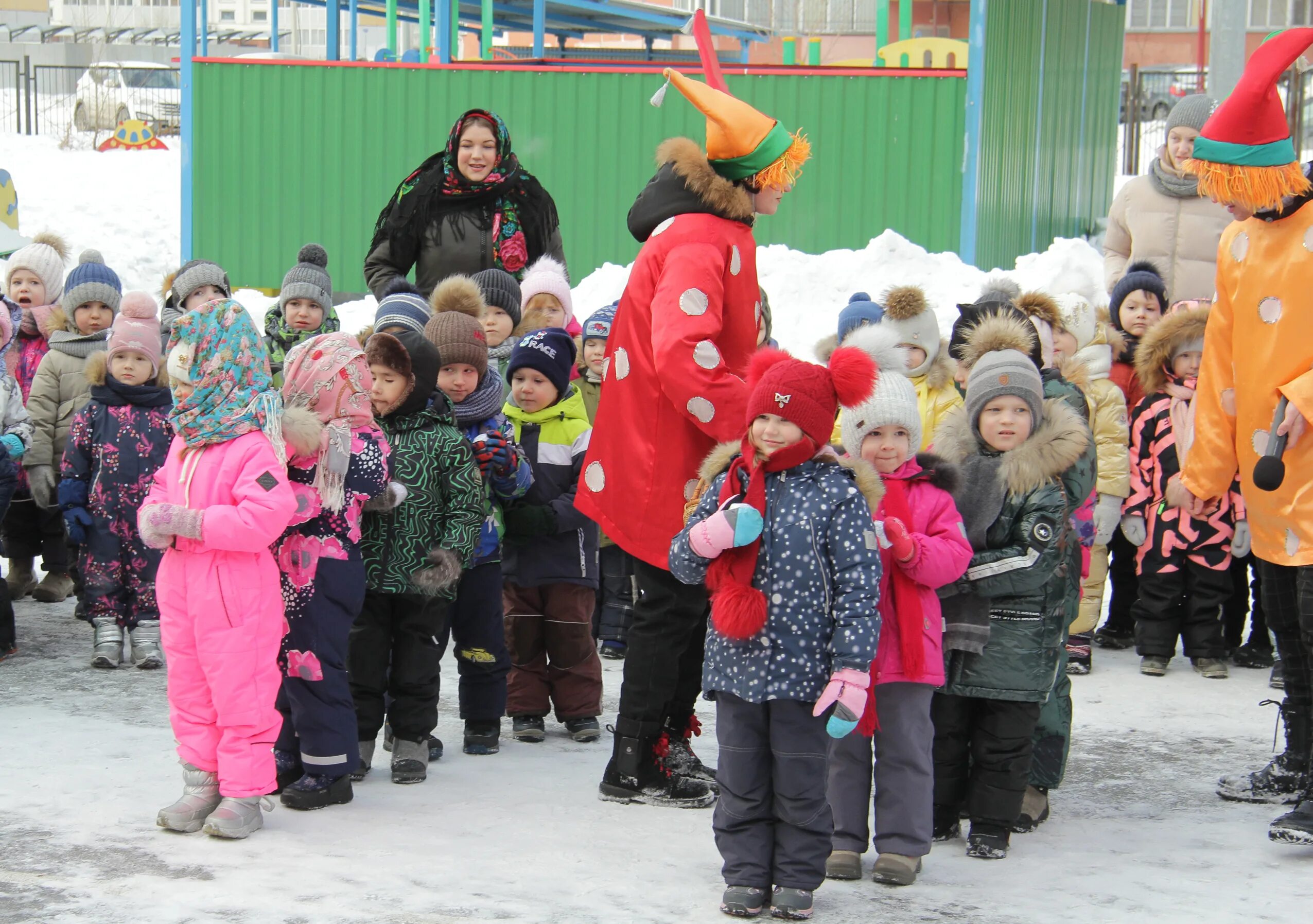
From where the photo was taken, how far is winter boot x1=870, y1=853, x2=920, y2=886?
13.8 ft

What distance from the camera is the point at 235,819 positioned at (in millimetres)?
4438

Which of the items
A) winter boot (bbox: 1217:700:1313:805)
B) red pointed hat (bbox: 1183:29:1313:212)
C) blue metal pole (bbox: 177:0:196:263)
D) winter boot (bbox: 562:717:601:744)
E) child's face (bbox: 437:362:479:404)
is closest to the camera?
red pointed hat (bbox: 1183:29:1313:212)

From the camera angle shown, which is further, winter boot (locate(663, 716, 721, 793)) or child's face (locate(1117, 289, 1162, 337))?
child's face (locate(1117, 289, 1162, 337))

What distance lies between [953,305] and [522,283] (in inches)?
249

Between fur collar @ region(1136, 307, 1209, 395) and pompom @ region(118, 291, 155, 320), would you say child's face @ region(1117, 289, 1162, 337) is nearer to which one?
fur collar @ region(1136, 307, 1209, 395)

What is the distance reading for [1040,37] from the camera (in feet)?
53.8

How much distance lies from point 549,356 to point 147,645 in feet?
7.64

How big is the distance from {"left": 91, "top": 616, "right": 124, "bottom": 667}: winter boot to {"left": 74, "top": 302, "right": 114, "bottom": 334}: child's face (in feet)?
5.23

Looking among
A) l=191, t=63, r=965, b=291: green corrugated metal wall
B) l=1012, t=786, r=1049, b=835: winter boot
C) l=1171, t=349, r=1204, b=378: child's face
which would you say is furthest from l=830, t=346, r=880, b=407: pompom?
l=191, t=63, r=965, b=291: green corrugated metal wall

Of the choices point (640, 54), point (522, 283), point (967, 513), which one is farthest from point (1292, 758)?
point (640, 54)

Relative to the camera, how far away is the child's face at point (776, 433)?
399cm

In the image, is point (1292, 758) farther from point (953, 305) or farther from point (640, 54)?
point (640, 54)

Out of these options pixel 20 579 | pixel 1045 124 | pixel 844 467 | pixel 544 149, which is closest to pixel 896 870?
pixel 844 467

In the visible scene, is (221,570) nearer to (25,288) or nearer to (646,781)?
(646,781)
